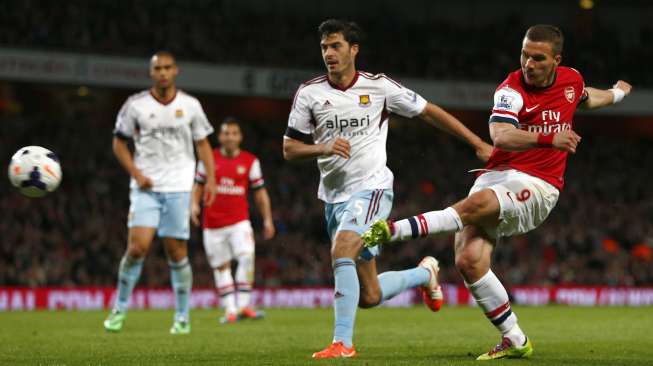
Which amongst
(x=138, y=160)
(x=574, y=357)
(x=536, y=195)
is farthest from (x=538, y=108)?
→ (x=138, y=160)

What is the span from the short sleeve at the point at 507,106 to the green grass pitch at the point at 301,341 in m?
1.57

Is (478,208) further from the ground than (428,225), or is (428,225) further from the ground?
(478,208)

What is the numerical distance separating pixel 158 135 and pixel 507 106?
4.70 m

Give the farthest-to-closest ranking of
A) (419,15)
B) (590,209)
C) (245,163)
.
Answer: (419,15), (590,209), (245,163)

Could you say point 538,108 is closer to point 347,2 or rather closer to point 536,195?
point 536,195

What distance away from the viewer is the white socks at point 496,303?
6.96 metres

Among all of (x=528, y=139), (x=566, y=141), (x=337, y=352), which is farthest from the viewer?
(x=337, y=352)

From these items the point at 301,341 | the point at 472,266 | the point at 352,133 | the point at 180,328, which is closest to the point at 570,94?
the point at 472,266

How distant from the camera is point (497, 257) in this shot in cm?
2444

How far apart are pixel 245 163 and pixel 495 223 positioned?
739 cm

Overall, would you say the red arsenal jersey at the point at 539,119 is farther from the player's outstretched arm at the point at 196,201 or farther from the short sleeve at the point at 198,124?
the player's outstretched arm at the point at 196,201

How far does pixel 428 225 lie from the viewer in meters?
6.59

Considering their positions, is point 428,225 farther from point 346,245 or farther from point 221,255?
point 221,255

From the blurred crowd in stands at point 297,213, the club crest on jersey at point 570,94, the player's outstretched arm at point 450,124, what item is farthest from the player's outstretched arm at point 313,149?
the blurred crowd in stands at point 297,213
